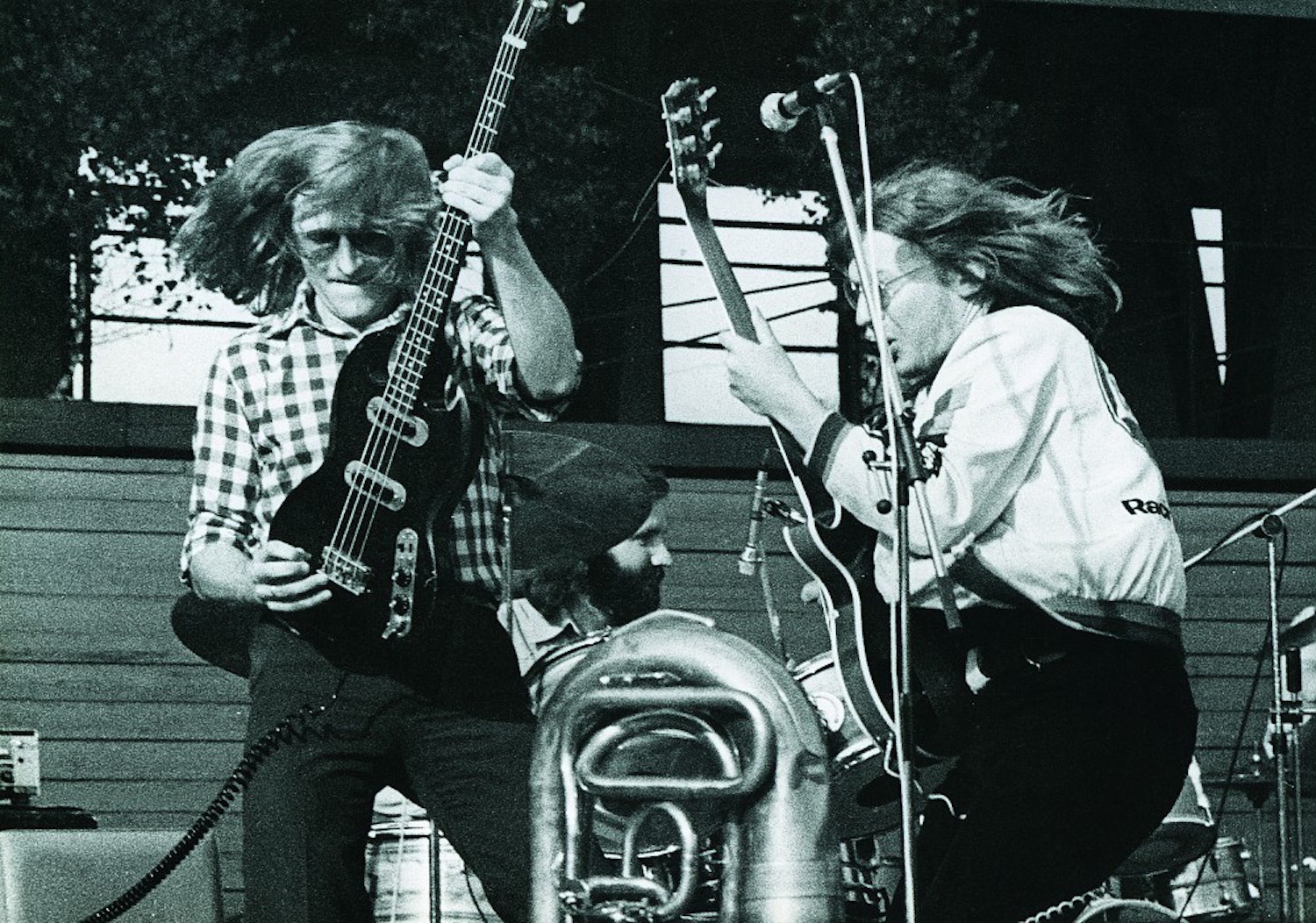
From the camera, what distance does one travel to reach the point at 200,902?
3.21 metres

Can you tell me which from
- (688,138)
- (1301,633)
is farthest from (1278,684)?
(688,138)

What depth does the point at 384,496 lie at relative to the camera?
8.59 feet

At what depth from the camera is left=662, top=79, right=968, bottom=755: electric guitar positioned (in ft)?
7.85

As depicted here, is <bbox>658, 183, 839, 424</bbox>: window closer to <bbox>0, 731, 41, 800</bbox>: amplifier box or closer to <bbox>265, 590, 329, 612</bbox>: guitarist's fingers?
<bbox>0, 731, 41, 800</bbox>: amplifier box

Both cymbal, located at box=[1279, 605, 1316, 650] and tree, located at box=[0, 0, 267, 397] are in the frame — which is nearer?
tree, located at box=[0, 0, 267, 397]

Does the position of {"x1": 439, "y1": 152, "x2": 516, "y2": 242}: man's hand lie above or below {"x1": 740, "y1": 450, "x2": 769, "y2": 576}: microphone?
above

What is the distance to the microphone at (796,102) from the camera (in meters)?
2.51

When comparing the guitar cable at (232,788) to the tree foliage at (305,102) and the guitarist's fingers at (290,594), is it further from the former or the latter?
the tree foliage at (305,102)

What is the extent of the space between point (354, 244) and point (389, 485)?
19.3 inches

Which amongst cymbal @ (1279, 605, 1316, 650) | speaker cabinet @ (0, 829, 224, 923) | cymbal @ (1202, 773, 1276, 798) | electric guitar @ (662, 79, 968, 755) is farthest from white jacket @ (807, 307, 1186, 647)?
cymbal @ (1202, 773, 1276, 798)

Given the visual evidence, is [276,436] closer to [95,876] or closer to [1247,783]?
[95,876]

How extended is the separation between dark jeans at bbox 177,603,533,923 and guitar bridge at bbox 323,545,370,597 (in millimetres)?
119

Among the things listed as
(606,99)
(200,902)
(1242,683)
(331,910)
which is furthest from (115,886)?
(1242,683)

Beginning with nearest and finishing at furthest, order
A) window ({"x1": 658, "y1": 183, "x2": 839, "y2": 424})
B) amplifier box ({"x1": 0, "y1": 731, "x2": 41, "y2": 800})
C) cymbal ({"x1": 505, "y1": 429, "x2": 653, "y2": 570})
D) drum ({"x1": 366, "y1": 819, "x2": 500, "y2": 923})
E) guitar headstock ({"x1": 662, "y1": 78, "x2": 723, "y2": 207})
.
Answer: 1. guitar headstock ({"x1": 662, "y1": 78, "x2": 723, "y2": 207})
2. cymbal ({"x1": 505, "y1": 429, "x2": 653, "y2": 570})
3. amplifier box ({"x1": 0, "y1": 731, "x2": 41, "y2": 800})
4. drum ({"x1": 366, "y1": 819, "x2": 500, "y2": 923})
5. window ({"x1": 658, "y1": 183, "x2": 839, "y2": 424})
